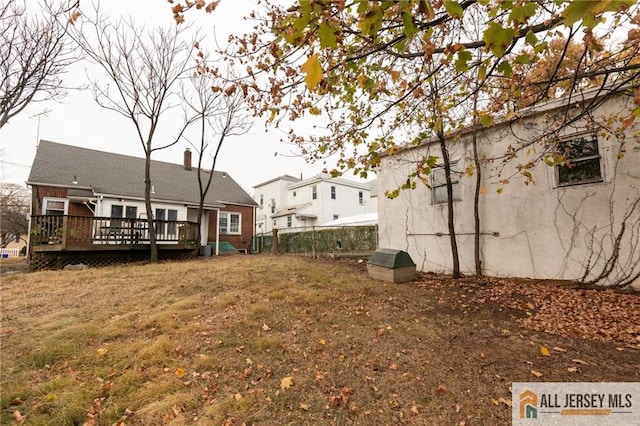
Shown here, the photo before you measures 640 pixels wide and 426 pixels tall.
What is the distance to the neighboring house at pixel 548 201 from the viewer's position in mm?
5367

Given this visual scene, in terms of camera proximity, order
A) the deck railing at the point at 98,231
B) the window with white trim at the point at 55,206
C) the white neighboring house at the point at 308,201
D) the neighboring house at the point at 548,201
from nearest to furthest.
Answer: the neighboring house at the point at 548,201 < the deck railing at the point at 98,231 < the window with white trim at the point at 55,206 < the white neighboring house at the point at 308,201

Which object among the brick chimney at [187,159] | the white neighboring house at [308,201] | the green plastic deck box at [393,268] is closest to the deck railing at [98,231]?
the brick chimney at [187,159]

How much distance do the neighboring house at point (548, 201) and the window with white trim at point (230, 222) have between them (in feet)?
47.4

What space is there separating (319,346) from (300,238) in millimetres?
11224

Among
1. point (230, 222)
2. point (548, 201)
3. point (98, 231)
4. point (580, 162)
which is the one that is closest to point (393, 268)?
point (548, 201)

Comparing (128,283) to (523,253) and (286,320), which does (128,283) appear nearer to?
(286,320)

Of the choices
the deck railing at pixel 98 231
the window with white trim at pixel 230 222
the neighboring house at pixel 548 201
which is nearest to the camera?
the neighboring house at pixel 548 201

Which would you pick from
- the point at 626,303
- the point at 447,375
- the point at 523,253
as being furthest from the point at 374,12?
the point at 523,253

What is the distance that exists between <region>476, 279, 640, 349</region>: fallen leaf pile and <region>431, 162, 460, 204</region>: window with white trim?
271 centimetres

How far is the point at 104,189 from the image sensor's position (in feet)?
45.9

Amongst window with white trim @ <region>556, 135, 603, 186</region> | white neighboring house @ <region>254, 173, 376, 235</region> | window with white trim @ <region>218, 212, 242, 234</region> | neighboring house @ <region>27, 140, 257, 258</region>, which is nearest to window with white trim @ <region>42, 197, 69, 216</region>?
neighboring house @ <region>27, 140, 257, 258</region>

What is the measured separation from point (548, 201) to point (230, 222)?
57.7 ft

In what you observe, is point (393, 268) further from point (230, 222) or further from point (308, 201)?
point (308, 201)

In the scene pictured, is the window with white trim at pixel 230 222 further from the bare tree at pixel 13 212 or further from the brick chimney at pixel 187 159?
the bare tree at pixel 13 212
